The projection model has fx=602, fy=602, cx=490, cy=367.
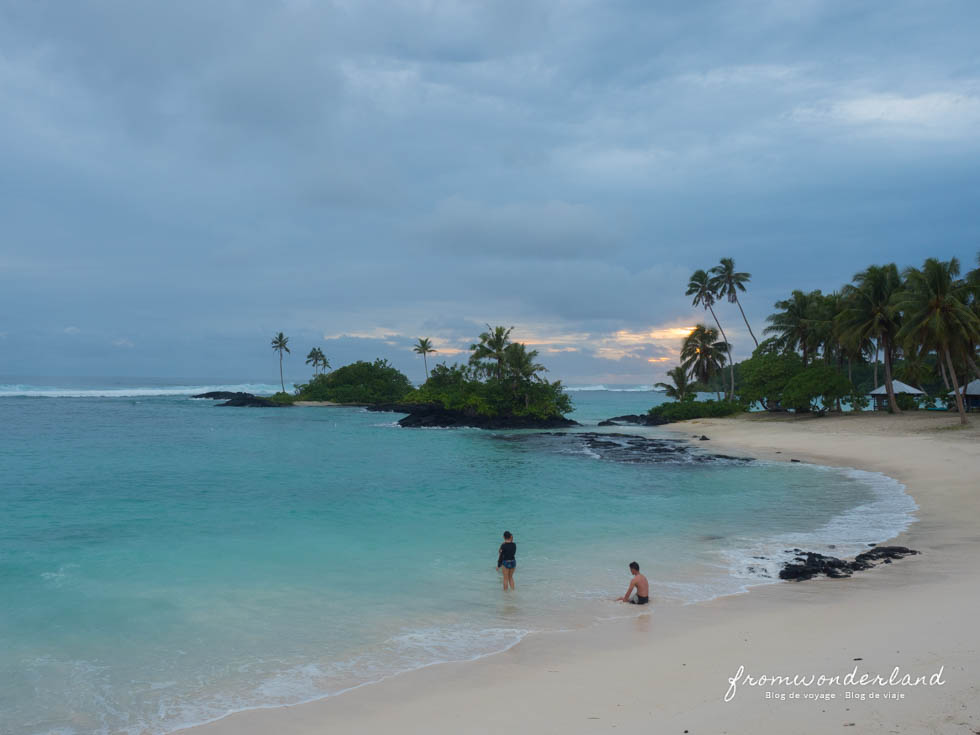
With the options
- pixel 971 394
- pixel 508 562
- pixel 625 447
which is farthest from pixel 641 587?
pixel 971 394

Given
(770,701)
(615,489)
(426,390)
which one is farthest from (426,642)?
(426,390)

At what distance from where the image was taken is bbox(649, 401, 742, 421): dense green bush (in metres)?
58.6

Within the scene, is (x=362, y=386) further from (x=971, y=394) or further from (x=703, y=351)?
(x=971, y=394)

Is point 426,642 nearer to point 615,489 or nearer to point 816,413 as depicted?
point 615,489

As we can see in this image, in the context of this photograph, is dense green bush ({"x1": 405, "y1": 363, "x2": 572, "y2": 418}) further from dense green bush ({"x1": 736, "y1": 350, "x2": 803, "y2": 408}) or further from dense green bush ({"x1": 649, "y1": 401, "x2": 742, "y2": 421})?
dense green bush ({"x1": 736, "y1": 350, "x2": 803, "y2": 408})

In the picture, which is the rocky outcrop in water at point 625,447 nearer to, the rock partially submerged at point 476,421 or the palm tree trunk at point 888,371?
the rock partially submerged at point 476,421

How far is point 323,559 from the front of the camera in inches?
536

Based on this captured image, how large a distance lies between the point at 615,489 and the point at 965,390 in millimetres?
38971

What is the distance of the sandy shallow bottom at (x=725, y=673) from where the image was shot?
5.50m

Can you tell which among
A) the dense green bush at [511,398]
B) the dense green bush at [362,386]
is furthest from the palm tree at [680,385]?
the dense green bush at [362,386]

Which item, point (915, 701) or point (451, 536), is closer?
point (915, 701)

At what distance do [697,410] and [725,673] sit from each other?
56.8m

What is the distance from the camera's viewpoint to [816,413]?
4841 cm

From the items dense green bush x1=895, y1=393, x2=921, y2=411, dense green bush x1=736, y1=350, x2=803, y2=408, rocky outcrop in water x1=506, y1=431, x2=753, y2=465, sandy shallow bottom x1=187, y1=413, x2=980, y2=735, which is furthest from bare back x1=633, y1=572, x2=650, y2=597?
dense green bush x1=895, y1=393, x2=921, y2=411
